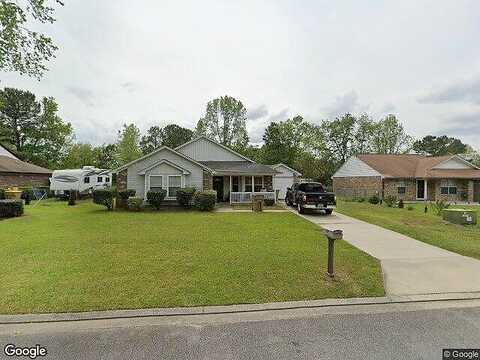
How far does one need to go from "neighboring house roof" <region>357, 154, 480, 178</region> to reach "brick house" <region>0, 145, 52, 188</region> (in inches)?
1435

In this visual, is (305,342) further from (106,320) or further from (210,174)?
(210,174)

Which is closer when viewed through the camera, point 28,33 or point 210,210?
point 28,33

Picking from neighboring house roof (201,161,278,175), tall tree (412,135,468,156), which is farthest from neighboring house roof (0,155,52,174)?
tall tree (412,135,468,156)

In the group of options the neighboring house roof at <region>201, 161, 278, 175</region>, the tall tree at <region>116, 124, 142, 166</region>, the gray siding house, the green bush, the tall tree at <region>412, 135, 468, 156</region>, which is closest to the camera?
the green bush

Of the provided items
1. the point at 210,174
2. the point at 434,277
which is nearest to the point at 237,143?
the point at 210,174

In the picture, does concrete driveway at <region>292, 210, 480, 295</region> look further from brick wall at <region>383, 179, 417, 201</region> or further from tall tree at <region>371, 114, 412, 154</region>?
tall tree at <region>371, 114, 412, 154</region>

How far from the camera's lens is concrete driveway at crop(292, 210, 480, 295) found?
19.5 feet

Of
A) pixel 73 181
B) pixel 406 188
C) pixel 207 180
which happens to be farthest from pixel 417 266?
pixel 73 181

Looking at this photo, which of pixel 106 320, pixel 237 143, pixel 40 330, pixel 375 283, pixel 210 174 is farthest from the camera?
pixel 237 143

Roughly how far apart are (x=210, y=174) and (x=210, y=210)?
136 inches

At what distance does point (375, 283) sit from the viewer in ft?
19.8

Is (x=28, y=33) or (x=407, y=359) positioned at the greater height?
(x=28, y=33)

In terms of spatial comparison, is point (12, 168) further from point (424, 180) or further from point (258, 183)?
point (424, 180)

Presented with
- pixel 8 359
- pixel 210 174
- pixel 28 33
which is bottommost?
pixel 8 359
